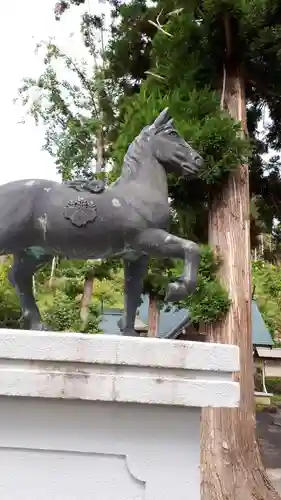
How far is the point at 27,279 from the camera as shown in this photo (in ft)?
7.50

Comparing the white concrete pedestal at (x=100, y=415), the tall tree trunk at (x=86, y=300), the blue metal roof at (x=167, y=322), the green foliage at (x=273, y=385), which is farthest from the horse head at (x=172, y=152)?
the green foliage at (x=273, y=385)

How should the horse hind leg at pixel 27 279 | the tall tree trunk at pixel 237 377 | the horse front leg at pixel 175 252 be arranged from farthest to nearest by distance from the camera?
the tall tree trunk at pixel 237 377
the horse hind leg at pixel 27 279
the horse front leg at pixel 175 252

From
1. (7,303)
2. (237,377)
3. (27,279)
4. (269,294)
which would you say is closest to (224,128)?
(237,377)

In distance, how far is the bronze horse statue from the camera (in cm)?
210

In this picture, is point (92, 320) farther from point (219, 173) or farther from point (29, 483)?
point (29, 483)

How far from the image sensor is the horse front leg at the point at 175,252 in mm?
2049

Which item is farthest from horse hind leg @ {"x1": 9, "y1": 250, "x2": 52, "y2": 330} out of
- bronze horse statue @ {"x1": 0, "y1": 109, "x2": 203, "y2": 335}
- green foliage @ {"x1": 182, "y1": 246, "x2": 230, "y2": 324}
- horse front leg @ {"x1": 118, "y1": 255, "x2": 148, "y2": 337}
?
green foliage @ {"x1": 182, "y1": 246, "x2": 230, "y2": 324}

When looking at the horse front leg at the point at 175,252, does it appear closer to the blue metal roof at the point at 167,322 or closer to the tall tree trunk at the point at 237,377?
the tall tree trunk at the point at 237,377

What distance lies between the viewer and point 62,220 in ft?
6.97

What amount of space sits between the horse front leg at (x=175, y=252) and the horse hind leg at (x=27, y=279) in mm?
462

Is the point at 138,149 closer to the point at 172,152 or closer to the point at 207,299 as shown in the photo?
the point at 172,152

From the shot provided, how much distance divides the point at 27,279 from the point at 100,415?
957 millimetres

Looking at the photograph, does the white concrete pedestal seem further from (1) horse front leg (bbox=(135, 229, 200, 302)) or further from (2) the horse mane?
(2) the horse mane

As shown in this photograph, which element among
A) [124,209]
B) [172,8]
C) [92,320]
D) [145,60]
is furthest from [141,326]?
[124,209]
